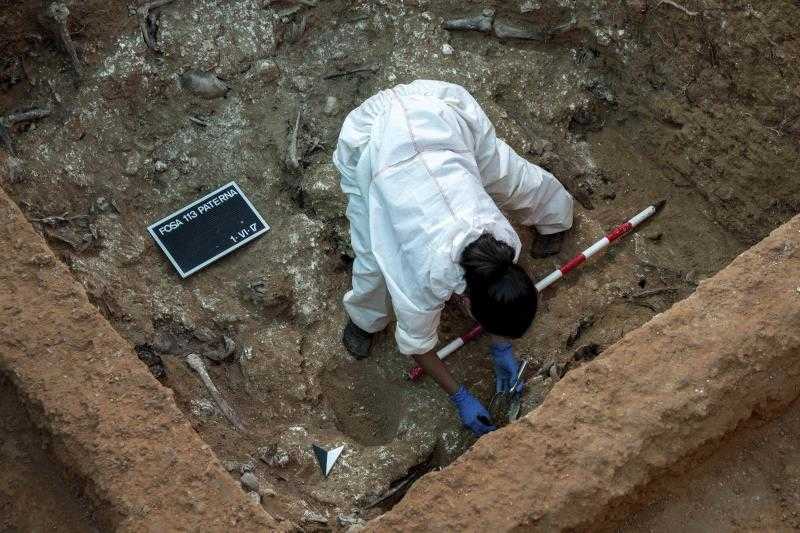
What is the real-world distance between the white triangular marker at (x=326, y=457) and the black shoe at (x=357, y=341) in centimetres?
47

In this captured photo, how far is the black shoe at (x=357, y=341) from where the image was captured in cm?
364

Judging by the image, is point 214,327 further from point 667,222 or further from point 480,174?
point 667,222

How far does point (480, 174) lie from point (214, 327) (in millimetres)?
1248

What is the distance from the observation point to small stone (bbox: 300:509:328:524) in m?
2.97

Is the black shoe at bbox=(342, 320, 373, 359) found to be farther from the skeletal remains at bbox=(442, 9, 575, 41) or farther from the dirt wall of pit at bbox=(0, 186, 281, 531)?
the skeletal remains at bbox=(442, 9, 575, 41)

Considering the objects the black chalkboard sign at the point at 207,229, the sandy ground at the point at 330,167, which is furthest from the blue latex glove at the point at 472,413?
the black chalkboard sign at the point at 207,229

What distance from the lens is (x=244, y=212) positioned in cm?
396

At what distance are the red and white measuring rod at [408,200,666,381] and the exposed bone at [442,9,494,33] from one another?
1.14 metres

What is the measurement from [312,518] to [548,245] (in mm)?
1533

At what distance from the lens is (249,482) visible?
9.86 feet

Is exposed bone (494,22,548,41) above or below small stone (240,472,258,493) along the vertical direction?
above

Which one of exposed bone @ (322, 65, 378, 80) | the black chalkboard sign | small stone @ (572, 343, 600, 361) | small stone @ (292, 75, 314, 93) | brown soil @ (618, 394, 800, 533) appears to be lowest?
brown soil @ (618, 394, 800, 533)

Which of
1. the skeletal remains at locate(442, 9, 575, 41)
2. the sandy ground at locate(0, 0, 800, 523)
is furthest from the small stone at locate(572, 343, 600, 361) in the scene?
the skeletal remains at locate(442, 9, 575, 41)

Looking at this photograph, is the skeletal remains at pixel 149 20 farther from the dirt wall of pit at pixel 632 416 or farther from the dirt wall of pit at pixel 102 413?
the dirt wall of pit at pixel 632 416
